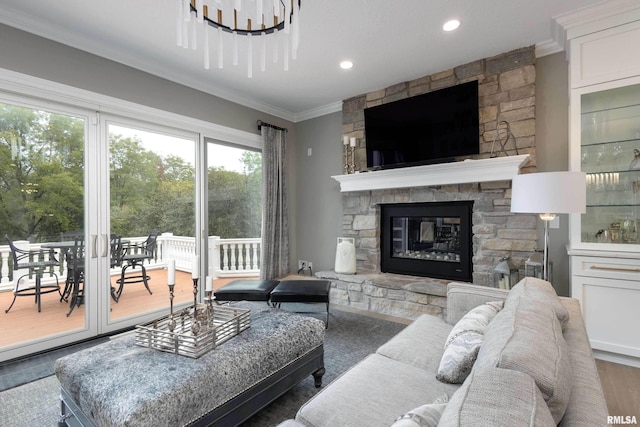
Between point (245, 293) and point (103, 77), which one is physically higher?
point (103, 77)

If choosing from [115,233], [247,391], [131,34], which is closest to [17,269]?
[115,233]

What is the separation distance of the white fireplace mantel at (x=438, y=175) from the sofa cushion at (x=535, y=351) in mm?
2275

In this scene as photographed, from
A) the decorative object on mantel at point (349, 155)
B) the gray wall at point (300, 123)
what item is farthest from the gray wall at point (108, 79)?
the decorative object on mantel at point (349, 155)

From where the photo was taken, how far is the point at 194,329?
168 cm

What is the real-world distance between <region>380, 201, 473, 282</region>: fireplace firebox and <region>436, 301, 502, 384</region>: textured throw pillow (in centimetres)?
220

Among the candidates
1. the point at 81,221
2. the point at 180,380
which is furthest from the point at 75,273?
the point at 180,380

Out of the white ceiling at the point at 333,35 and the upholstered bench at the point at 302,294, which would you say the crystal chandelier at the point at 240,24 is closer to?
the white ceiling at the point at 333,35

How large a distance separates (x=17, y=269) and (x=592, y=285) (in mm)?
4730

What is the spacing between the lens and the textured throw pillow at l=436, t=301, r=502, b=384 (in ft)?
4.28

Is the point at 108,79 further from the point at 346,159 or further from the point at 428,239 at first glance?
the point at 428,239

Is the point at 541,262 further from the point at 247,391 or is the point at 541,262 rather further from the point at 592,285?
the point at 247,391

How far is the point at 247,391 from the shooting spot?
154 centimetres

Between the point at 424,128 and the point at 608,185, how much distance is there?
1740mm

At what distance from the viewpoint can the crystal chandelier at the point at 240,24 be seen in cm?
178
